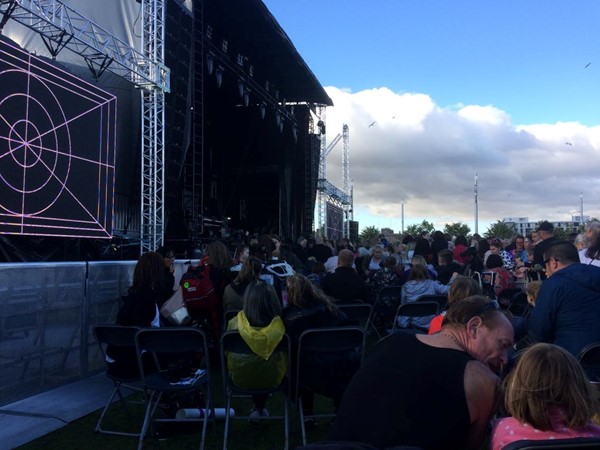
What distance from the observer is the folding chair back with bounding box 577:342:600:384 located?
2892 mm

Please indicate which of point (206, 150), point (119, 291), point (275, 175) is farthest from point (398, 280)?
point (275, 175)

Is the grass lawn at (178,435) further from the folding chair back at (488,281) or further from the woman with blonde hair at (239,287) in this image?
the folding chair back at (488,281)

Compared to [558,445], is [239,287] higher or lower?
higher

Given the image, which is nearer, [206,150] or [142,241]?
[142,241]

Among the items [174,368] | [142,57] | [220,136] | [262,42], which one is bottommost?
[174,368]

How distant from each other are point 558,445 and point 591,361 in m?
1.96

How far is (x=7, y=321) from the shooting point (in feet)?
13.1

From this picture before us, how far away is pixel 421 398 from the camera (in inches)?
56.1

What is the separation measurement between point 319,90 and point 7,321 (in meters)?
17.0

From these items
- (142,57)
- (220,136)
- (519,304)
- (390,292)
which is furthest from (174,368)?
(220,136)

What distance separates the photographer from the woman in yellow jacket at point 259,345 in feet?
11.5

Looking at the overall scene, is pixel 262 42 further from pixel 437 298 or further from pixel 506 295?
pixel 437 298

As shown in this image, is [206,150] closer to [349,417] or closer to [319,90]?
[319,90]

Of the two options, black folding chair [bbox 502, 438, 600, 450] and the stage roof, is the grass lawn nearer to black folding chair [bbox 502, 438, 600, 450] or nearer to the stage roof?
black folding chair [bbox 502, 438, 600, 450]
